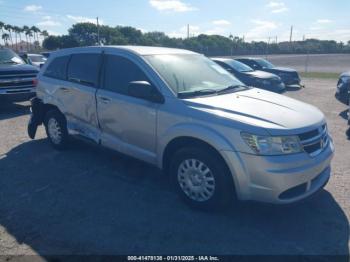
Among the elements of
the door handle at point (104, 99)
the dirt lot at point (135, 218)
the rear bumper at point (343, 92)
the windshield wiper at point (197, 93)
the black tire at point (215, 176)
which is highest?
the windshield wiper at point (197, 93)

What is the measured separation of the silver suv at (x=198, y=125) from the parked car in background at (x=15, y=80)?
5097 millimetres

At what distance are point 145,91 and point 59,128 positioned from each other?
2600 millimetres

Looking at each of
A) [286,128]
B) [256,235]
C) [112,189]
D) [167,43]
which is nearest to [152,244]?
[256,235]

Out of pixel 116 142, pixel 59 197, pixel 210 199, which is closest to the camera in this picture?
pixel 210 199

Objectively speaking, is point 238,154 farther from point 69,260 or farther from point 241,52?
point 241,52

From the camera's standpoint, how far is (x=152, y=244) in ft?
10.5

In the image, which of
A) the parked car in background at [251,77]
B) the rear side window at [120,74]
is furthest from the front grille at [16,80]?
the parked car in background at [251,77]

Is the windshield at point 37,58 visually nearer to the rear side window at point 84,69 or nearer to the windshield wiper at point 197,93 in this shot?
the rear side window at point 84,69

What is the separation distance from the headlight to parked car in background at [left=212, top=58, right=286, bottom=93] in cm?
951

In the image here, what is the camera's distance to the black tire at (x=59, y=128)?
5.75 metres

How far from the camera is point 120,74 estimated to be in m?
4.58

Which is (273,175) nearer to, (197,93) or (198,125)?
(198,125)

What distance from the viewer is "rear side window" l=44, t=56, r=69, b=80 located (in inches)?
222

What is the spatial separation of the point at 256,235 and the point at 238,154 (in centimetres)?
88
